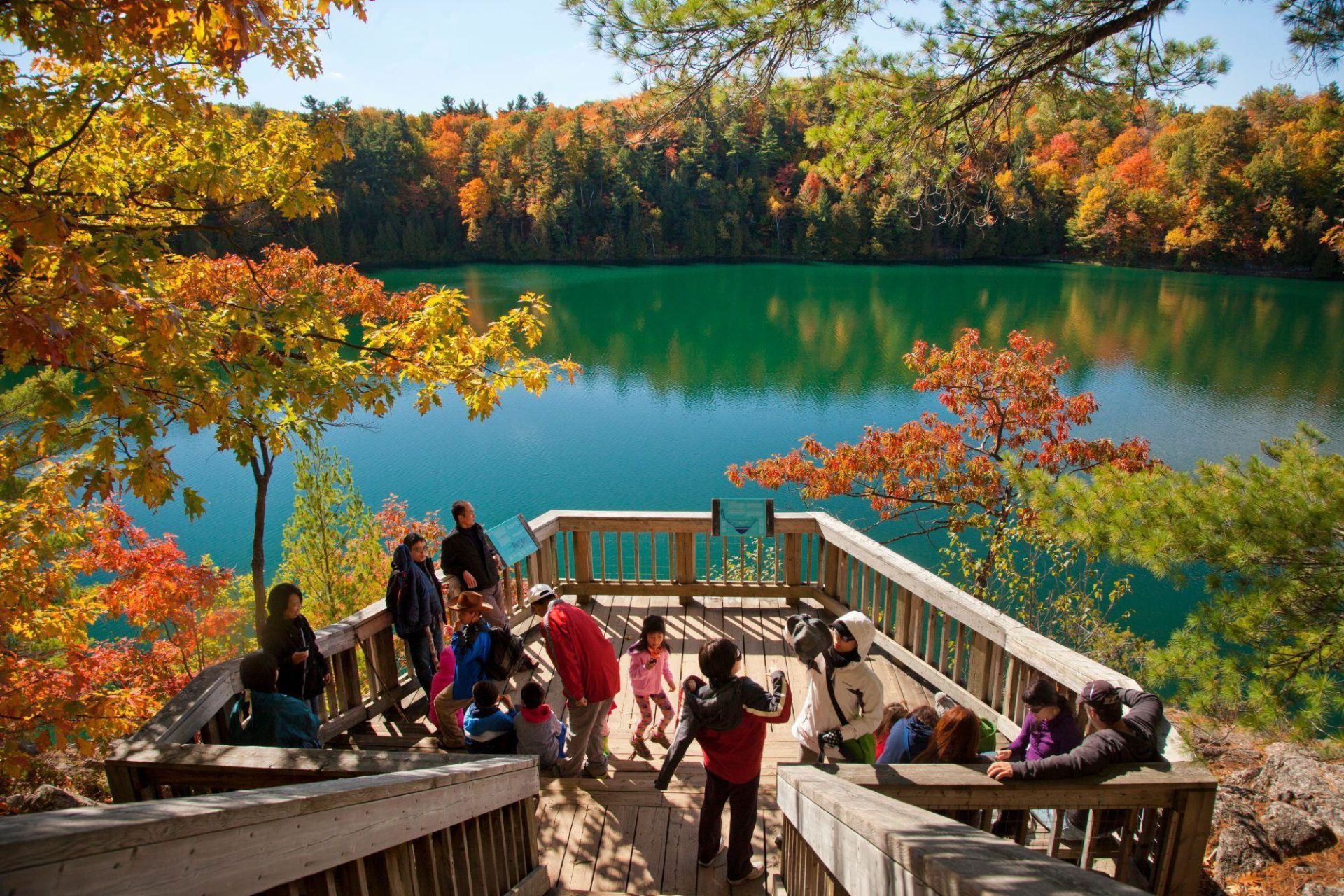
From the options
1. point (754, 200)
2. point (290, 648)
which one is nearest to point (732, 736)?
point (290, 648)

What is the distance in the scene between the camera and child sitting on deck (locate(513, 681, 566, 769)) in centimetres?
379

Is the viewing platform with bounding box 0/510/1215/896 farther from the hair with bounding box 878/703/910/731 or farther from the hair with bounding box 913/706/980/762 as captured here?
the hair with bounding box 878/703/910/731

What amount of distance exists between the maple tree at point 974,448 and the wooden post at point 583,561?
6.01 metres

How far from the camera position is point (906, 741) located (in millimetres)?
3162

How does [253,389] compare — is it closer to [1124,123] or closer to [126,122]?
[126,122]

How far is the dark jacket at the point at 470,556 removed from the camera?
5000 millimetres

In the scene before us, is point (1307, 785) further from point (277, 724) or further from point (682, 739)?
point (277, 724)

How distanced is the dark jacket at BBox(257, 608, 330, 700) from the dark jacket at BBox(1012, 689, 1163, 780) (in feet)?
9.91

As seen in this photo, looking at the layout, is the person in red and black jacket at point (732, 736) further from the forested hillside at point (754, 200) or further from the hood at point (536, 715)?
the forested hillside at point (754, 200)

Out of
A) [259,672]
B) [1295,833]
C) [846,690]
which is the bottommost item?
[1295,833]

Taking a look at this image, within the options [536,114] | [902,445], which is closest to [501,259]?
[536,114]

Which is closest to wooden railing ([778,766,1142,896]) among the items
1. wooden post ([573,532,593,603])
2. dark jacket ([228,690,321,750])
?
dark jacket ([228,690,321,750])

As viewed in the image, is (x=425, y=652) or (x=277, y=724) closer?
(x=277, y=724)

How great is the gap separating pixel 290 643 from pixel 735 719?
207 cm
